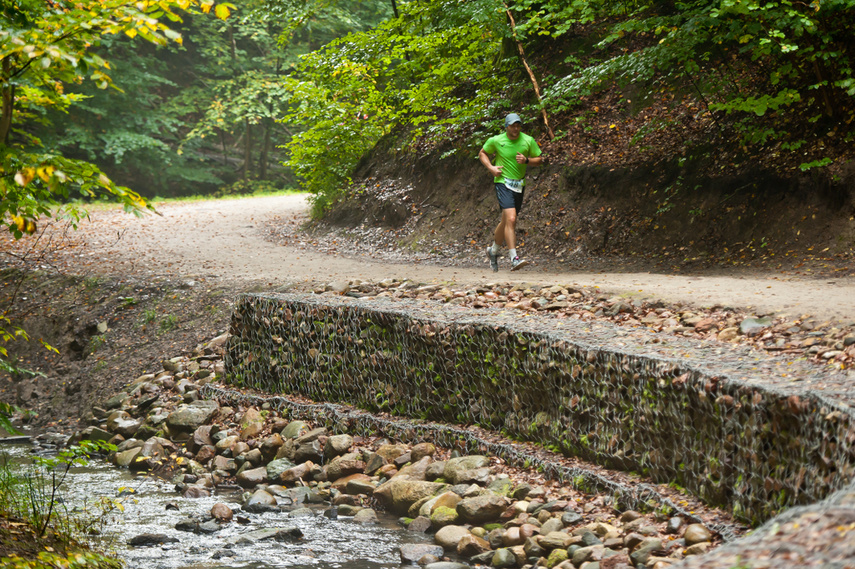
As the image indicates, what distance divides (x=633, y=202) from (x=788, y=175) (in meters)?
2.21

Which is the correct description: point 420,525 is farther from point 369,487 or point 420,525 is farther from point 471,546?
point 369,487

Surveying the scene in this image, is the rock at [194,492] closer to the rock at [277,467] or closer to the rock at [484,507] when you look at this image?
the rock at [277,467]

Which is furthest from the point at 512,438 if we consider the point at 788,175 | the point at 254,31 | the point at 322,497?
the point at 254,31

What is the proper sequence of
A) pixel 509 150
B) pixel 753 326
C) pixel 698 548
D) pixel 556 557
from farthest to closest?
pixel 509 150
pixel 753 326
pixel 556 557
pixel 698 548

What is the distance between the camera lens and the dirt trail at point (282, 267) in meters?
6.18

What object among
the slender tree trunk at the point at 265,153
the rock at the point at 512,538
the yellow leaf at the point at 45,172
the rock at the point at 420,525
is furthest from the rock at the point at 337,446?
the slender tree trunk at the point at 265,153

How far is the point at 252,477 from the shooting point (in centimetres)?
663

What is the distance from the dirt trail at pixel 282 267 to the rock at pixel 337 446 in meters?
2.59

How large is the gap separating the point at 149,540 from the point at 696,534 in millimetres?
3828

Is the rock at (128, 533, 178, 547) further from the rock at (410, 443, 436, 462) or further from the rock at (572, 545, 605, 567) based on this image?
the rock at (572, 545, 605, 567)

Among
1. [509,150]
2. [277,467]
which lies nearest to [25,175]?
[277,467]

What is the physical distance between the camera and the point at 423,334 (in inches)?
247

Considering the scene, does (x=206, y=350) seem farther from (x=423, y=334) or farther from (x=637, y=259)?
(x=637, y=259)

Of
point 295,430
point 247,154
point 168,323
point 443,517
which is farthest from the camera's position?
point 247,154
